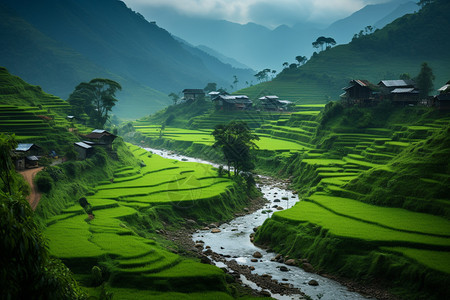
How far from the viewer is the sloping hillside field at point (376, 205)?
2946cm

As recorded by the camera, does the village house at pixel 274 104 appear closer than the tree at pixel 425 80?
No

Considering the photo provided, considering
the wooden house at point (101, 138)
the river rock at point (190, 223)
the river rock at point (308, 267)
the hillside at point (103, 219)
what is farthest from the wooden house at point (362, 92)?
the river rock at point (308, 267)

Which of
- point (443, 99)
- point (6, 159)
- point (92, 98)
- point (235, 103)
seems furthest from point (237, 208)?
point (235, 103)

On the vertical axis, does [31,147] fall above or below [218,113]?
below

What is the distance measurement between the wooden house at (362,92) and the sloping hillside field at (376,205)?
3.79 metres

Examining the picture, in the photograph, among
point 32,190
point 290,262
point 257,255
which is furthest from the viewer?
point 32,190

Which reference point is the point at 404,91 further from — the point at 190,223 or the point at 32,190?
the point at 32,190

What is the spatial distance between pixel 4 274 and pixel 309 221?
107 ft

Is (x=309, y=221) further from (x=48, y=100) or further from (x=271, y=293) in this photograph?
(x=48, y=100)

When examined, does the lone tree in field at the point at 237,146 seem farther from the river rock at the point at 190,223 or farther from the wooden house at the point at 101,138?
the wooden house at the point at 101,138

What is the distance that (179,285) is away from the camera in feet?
89.2

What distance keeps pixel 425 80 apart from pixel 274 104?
50981 millimetres

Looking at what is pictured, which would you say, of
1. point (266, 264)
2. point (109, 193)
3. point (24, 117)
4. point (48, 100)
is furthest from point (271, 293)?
point (48, 100)

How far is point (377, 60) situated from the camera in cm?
15162
